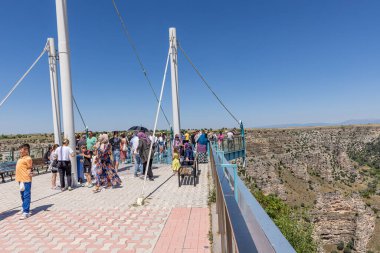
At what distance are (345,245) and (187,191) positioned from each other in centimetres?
6971

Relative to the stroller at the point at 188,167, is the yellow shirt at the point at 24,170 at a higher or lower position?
higher

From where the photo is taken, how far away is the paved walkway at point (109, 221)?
455 centimetres

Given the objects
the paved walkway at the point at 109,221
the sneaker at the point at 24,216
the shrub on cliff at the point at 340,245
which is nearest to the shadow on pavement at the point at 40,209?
the paved walkway at the point at 109,221

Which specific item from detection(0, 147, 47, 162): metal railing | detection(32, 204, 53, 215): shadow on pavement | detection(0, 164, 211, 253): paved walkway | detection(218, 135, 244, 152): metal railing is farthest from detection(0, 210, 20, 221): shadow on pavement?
detection(218, 135, 244, 152): metal railing

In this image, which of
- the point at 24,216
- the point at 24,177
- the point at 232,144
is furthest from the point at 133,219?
the point at 232,144

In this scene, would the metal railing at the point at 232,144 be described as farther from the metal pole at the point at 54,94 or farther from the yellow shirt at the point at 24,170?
the yellow shirt at the point at 24,170

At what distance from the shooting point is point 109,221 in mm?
5695

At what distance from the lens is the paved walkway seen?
4.55m

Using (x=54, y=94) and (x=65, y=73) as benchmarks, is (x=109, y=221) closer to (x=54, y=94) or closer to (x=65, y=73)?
(x=65, y=73)

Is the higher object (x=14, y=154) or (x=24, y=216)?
(x=14, y=154)

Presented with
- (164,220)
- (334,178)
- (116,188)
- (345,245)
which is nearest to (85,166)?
(116,188)

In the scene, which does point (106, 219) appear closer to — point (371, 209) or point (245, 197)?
point (245, 197)

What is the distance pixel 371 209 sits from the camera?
69125 mm

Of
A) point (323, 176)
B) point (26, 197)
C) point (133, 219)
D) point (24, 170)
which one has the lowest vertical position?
point (323, 176)
